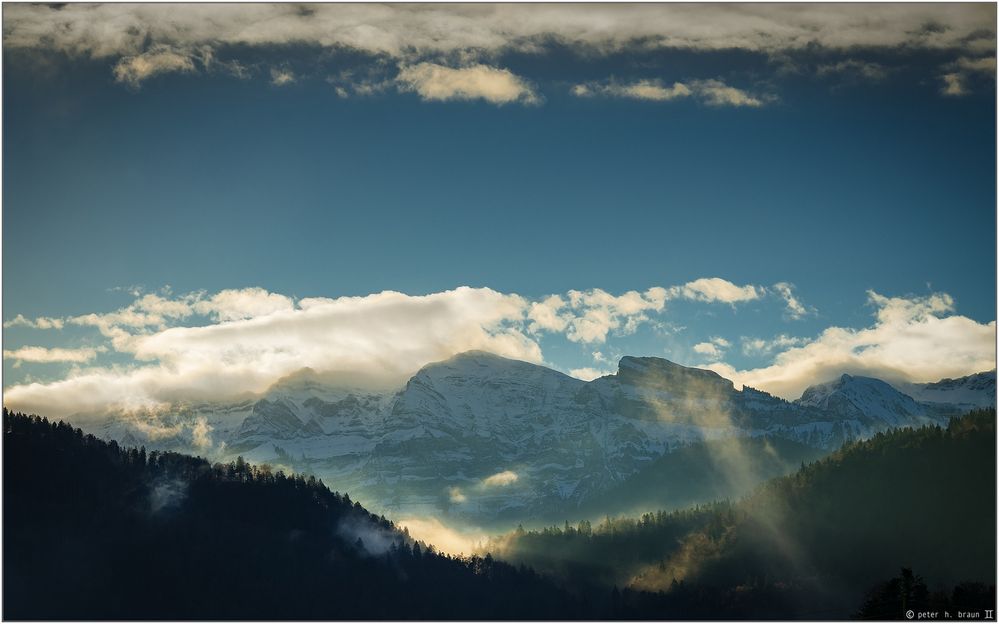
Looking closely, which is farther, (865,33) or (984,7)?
(865,33)

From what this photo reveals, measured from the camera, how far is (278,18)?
19112cm

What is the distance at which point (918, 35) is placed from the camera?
190 metres

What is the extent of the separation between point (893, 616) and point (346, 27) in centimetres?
13051

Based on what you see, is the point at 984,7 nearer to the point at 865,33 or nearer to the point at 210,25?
the point at 865,33

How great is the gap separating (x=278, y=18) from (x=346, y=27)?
35.7ft

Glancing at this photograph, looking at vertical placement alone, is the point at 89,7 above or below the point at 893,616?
above

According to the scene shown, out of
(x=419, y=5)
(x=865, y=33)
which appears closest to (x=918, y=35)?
(x=865, y=33)

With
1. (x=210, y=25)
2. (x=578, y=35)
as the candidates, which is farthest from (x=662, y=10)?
(x=210, y=25)

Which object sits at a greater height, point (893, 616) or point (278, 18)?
point (278, 18)

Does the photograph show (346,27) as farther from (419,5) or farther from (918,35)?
(918,35)

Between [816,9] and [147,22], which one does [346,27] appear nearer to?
[147,22]

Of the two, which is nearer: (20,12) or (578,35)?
(20,12)

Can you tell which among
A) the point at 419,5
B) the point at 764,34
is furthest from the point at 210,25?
the point at 764,34

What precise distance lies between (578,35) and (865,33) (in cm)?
4608
